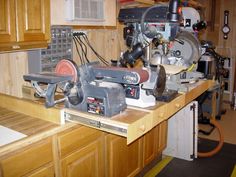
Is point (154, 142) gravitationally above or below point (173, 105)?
below

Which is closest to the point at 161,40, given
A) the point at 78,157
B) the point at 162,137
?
the point at 78,157

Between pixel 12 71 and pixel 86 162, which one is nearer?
pixel 86 162

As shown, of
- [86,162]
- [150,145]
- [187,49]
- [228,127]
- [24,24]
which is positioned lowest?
[228,127]

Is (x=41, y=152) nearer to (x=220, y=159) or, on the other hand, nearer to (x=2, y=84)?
(x=2, y=84)

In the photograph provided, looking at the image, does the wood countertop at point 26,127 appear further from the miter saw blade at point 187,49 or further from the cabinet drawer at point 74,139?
the miter saw blade at point 187,49

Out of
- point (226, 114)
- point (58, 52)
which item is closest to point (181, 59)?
point (58, 52)

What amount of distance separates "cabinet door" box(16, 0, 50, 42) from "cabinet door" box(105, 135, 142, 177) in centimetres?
85

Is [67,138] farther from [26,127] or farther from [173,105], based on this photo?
[173,105]

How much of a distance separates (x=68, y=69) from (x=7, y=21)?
451 mm

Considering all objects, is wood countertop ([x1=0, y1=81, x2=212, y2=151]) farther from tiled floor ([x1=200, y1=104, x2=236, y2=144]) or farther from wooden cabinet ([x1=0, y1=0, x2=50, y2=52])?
tiled floor ([x1=200, y1=104, x2=236, y2=144])

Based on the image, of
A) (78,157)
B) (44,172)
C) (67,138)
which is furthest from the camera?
(78,157)

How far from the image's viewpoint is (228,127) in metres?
3.94

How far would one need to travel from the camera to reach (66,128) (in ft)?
5.05

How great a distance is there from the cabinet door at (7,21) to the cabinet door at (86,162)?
779 mm
